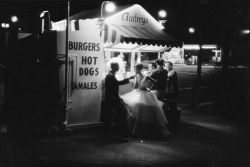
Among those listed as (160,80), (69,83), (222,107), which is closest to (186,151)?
(160,80)

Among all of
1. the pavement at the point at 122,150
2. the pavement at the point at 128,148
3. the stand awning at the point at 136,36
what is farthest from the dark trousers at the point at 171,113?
the stand awning at the point at 136,36

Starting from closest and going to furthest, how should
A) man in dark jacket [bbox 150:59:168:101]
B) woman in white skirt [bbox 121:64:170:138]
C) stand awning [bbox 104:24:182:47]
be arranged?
woman in white skirt [bbox 121:64:170:138]
stand awning [bbox 104:24:182:47]
man in dark jacket [bbox 150:59:168:101]

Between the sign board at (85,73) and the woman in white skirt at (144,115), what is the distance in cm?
102

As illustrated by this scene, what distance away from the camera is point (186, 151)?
7.68 metres

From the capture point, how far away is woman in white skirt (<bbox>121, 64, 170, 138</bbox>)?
878 cm

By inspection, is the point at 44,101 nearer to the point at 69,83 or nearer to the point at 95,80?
the point at 69,83

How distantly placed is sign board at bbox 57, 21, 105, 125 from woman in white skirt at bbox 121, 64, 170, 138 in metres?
1.02

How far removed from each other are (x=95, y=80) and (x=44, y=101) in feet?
5.32

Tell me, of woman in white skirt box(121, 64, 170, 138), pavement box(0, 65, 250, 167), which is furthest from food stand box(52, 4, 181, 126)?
woman in white skirt box(121, 64, 170, 138)

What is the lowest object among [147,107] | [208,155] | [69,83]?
[208,155]

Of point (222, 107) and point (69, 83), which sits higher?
point (69, 83)

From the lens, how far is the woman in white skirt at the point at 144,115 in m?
8.78

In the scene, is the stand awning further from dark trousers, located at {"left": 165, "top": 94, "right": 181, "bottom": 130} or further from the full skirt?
dark trousers, located at {"left": 165, "top": 94, "right": 181, "bottom": 130}

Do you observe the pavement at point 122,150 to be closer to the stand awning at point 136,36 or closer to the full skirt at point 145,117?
the full skirt at point 145,117
